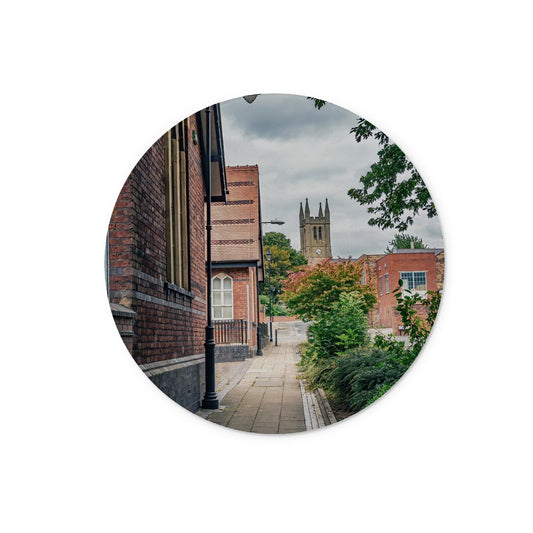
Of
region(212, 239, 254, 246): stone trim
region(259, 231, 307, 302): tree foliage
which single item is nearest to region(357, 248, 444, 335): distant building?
region(259, 231, 307, 302): tree foliage

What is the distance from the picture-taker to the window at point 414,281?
140 inches

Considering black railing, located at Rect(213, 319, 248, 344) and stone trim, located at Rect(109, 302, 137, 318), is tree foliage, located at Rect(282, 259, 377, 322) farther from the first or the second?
stone trim, located at Rect(109, 302, 137, 318)

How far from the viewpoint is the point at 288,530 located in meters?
3.27

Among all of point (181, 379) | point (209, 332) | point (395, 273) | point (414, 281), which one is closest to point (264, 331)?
point (209, 332)

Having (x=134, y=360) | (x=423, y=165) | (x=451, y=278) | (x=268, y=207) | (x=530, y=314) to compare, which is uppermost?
(x=423, y=165)

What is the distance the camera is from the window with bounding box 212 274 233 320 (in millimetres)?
3701

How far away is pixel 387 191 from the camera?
3.49m

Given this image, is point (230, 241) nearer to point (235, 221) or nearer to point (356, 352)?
point (235, 221)

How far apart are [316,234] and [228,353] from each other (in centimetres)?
98

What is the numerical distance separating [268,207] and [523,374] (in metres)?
1.98

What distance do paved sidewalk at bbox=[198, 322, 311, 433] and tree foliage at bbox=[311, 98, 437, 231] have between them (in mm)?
909

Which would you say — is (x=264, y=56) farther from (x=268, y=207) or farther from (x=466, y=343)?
(x=466, y=343)

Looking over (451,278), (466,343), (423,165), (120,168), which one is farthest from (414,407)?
(120,168)

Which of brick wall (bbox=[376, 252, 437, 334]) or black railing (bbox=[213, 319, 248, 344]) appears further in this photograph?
black railing (bbox=[213, 319, 248, 344])
